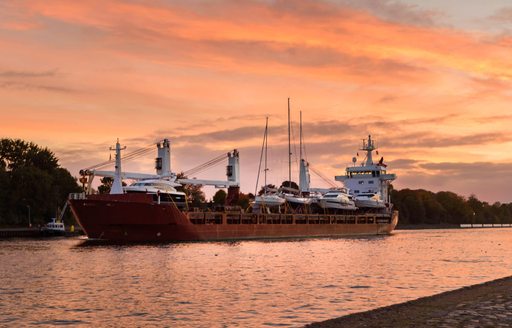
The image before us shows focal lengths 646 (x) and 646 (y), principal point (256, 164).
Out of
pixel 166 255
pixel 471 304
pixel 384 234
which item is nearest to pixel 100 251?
pixel 166 255

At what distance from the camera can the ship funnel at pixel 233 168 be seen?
293ft

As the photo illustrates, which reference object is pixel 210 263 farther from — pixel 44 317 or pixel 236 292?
pixel 44 317

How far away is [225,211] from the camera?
3206 inches

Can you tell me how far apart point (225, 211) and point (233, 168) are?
31.7 ft

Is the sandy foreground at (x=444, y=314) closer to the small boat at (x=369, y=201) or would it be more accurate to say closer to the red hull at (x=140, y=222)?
the red hull at (x=140, y=222)

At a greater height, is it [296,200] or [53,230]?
[296,200]

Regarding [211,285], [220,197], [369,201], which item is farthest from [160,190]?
[220,197]

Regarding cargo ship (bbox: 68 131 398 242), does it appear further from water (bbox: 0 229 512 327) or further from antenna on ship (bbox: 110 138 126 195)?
water (bbox: 0 229 512 327)

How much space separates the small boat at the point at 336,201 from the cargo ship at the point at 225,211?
0.55 feet

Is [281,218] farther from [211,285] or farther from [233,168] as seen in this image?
[211,285]

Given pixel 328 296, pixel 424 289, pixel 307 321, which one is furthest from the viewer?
pixel 424 289

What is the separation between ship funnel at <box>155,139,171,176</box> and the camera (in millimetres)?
79812

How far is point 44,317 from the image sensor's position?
22.6 meters

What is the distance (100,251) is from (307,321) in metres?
36.8
